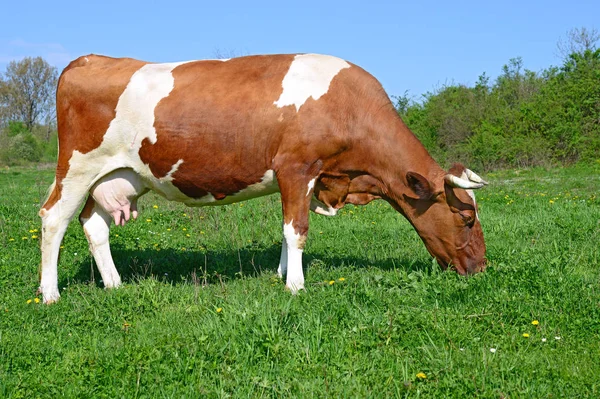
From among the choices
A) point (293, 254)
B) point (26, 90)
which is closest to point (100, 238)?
→ point (293, 254)

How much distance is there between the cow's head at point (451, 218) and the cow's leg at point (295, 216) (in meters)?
1.16

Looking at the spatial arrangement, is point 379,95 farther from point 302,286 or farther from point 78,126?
point 78,126

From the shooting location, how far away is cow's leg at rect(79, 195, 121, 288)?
7227 millimetres

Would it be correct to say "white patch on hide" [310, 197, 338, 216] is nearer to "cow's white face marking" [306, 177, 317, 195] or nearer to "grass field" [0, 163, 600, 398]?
"cow's white face marking" [306, 177, 317, 195]

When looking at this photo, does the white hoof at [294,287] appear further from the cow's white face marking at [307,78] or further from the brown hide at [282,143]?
the cow's white face marking at [307,78]

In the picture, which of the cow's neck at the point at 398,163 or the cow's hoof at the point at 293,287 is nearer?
the cow's hoof at the point at 293,287

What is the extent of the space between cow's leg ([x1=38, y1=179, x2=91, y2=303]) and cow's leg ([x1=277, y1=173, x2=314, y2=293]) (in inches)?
91.0

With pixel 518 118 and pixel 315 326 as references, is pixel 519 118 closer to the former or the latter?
pixel 518 118

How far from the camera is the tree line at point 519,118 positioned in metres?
32.7

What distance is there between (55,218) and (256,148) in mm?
2409

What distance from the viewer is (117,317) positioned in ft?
19.0

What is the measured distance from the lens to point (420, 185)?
6648 mm

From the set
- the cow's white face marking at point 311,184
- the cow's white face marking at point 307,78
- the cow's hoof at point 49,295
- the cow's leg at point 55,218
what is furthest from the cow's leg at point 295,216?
the cow's hoof at point 49,295

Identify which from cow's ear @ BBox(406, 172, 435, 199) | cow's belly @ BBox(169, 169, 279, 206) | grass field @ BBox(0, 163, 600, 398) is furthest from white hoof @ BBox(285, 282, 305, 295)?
cow's ear @ BBox(406, 172, 435, 199)
